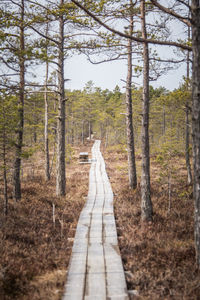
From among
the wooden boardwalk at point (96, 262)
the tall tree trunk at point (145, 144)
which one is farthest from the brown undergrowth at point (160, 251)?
the tall tree trunk at point (145, 144)

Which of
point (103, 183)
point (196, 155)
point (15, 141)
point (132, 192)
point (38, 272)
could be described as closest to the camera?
point (196, 155)

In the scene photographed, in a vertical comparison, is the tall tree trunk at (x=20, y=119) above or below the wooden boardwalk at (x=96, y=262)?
above

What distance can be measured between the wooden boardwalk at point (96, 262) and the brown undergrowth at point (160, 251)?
1.04ft

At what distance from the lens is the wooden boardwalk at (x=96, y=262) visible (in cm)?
436

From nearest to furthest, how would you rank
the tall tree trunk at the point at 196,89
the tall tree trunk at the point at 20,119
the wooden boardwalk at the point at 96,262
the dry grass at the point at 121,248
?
the wooden boardwalk at the point at 96,262, the dry grass at the point at 121,248, the tall tree trunk at the point at 196,89, the tall tree trunk at the point at 20,119

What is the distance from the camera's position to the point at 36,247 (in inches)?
253

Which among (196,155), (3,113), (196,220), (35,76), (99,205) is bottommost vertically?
(99,205)

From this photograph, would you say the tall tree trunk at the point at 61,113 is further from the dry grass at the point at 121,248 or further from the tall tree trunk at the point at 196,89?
the tall tree trunk at the point at 196,89

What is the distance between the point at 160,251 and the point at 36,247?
3910mm

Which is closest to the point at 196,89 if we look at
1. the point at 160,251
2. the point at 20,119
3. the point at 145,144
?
the point at 145,144

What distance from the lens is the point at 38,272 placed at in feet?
16.7

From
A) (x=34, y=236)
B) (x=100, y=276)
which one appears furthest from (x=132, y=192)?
(x=100, y=276)

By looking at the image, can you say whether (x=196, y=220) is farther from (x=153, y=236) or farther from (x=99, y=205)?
(x=99, y=205)

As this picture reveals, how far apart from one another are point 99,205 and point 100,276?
19.5 feet
